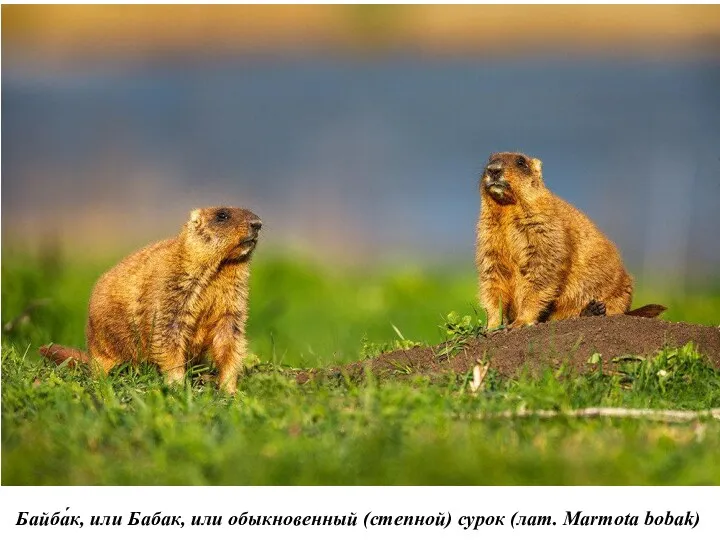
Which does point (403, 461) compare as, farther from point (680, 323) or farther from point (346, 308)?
point (346, 308)

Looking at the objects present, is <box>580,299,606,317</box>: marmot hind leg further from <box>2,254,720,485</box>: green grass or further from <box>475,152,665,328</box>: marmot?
<box>2,254,720,485</box>: green grass

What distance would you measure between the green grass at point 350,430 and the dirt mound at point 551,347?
19 centimetres

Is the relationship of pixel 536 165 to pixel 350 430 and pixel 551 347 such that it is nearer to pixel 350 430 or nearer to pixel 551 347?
pixel 551 347

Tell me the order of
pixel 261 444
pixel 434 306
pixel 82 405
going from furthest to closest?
pixel 434 306 < pixel 82 405 < pixel 261 444

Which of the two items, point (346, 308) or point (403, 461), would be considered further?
point (346, 308)

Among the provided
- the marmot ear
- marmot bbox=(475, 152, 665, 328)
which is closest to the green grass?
marmot bbox=(475, 152, 665, 328)

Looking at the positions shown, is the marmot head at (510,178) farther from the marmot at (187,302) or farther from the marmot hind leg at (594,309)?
the marmot at (187,302)

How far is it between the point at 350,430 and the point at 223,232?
2.68 metres

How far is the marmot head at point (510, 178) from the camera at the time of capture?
7.71m

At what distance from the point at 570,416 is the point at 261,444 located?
163 cm

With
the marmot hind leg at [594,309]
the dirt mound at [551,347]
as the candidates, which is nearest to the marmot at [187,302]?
the dirt mound at [551,347]
